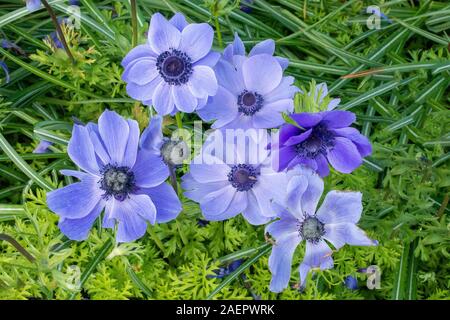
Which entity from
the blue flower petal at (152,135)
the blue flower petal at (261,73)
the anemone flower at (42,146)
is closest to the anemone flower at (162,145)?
the blue flower petal at (152,135)

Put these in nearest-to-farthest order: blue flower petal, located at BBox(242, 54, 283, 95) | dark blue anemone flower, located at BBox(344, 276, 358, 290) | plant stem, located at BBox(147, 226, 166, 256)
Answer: blue flower petal, located at BBox(242, 54, 283, 95)
plant stem, located at BBox(147, 226, 166, 256)
dark blue anemone flower, located at BBox(344, 276, 358, 290)

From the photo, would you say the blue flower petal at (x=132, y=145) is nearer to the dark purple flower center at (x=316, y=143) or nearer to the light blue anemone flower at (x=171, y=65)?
the light blue anemone flower at (x=171, y=65)

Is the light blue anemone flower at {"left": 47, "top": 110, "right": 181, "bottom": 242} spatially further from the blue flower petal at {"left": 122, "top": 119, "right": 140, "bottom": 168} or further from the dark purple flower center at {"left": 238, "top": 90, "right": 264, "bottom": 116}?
the dark purple flower center at {"left": 238, "top": 90, "right": 264, "bottom": 116}

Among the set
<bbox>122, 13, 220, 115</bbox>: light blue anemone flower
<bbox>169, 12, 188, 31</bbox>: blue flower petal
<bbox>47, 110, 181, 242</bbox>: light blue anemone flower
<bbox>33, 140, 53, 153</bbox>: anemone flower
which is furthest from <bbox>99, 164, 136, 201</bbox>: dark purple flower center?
<bbox>33, 140, 53, 153</bbox>: anemone flower

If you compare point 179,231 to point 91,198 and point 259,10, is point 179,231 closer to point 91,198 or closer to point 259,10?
point 91,198

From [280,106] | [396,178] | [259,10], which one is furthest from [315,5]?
[280,106]
